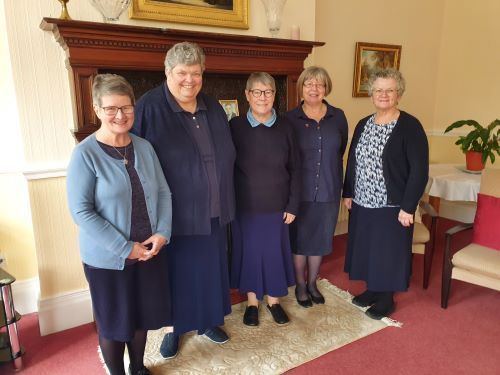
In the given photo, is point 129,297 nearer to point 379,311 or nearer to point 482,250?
point 379,311

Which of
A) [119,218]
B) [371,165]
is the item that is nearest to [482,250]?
[371,165]

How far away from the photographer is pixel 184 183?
5.76 feet

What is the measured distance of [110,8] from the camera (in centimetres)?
206

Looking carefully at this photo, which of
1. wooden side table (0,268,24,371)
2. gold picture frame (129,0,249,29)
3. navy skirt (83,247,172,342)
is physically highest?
gold picture frame (129,0,249,29)

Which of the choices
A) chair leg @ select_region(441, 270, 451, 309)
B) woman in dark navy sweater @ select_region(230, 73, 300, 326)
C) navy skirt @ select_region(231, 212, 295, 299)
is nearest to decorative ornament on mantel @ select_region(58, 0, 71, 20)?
woman in dark navy sweater @ select_region(230, 73, 300, 326)

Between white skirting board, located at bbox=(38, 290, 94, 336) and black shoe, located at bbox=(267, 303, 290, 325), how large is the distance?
1097mm

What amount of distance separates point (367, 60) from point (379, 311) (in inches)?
93.8

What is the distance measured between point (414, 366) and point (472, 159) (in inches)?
82.0

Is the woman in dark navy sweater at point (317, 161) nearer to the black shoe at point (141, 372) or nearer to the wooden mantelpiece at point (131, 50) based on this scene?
the wooden mantelpiece at point (131, 50)

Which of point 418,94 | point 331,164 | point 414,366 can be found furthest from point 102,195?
point 418,94

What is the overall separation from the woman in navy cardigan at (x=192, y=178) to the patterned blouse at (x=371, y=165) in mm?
820

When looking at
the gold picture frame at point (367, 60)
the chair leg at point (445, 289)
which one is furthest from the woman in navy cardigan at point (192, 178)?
the gold picture frame at point (367, 60)

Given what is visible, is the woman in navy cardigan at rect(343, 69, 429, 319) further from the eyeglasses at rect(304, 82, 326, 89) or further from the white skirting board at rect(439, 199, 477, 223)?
the white skirting board at rect(439, 199, 477, 223)

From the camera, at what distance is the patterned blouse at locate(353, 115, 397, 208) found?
219cm
